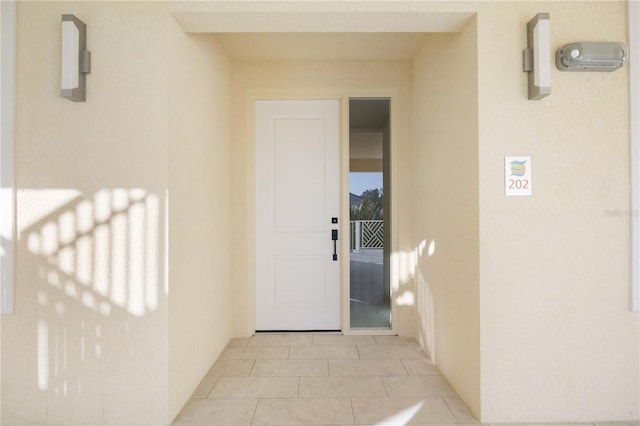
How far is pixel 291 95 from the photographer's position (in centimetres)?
348

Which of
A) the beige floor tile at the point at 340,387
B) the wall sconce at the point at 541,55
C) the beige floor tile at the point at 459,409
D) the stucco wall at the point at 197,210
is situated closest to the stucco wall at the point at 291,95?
the stucco wall at the point at 197,210

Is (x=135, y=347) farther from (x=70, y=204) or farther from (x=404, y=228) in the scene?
(x=404, y=228)

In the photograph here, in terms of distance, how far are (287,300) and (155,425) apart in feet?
5.47

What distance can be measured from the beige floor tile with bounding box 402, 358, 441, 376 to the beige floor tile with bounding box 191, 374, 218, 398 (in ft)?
4.74

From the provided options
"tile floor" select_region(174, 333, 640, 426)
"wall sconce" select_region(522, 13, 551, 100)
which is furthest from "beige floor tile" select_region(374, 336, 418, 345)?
"wall sconce" select_region(522, 13, 551, 100)

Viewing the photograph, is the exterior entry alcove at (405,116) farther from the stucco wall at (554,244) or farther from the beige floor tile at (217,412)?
the beige floor tile at (217,412)

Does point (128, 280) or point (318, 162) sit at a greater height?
point (318, 162)

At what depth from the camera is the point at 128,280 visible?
79.6 inches

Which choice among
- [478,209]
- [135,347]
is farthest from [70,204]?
[478,209]

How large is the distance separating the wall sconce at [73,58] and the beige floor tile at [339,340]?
103 inches

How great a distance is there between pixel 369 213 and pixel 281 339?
922cm

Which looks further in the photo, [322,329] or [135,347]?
[322,329]

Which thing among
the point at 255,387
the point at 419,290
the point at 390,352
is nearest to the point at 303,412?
the point at 255,387

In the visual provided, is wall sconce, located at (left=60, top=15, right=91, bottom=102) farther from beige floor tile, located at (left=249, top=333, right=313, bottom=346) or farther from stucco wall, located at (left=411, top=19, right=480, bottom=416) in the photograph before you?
beige floor tile, located at (left=249, top=333, right=313, bottom=346)
